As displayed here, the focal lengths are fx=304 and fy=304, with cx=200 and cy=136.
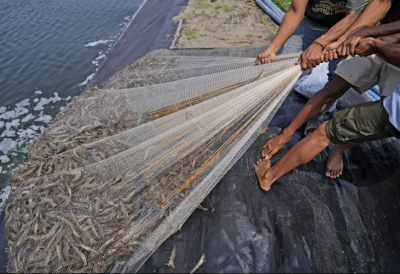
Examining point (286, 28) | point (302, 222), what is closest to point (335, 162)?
point (302, 222)

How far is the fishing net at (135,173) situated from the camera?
2539 mm

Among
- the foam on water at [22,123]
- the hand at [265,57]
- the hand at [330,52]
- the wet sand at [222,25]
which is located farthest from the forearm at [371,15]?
the foam on water at [22,123]

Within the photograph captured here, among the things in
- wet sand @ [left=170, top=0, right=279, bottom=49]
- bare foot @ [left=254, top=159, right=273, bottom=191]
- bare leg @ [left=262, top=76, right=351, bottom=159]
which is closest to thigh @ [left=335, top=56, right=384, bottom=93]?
bare leg @ [left=262, top=76, right=351, bottom=159]

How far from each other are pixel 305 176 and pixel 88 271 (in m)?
2.13

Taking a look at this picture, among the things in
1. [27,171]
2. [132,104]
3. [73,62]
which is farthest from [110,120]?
[73,62]

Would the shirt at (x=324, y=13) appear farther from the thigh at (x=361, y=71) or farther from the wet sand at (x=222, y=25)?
the wet sand at (x=222, y=25)

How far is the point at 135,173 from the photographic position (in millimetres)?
2881

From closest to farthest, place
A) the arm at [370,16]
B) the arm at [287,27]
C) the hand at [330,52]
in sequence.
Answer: the hand at [330,52] < the arm at [370,16] < the arm at [287,27]

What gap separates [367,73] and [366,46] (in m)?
0.61

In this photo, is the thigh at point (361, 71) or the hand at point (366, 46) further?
the thigh at point (361, 71)

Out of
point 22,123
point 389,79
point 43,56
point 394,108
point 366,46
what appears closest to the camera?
point 394,108

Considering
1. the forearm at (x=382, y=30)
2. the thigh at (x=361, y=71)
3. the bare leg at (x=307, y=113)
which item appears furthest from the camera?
the bare leg at (x=307, y=113)

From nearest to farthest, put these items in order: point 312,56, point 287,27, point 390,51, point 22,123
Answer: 1. point 390,51
2. point 312,56
3. point 287,27
4. point 22,123

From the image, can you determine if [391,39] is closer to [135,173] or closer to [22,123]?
[135,173]
